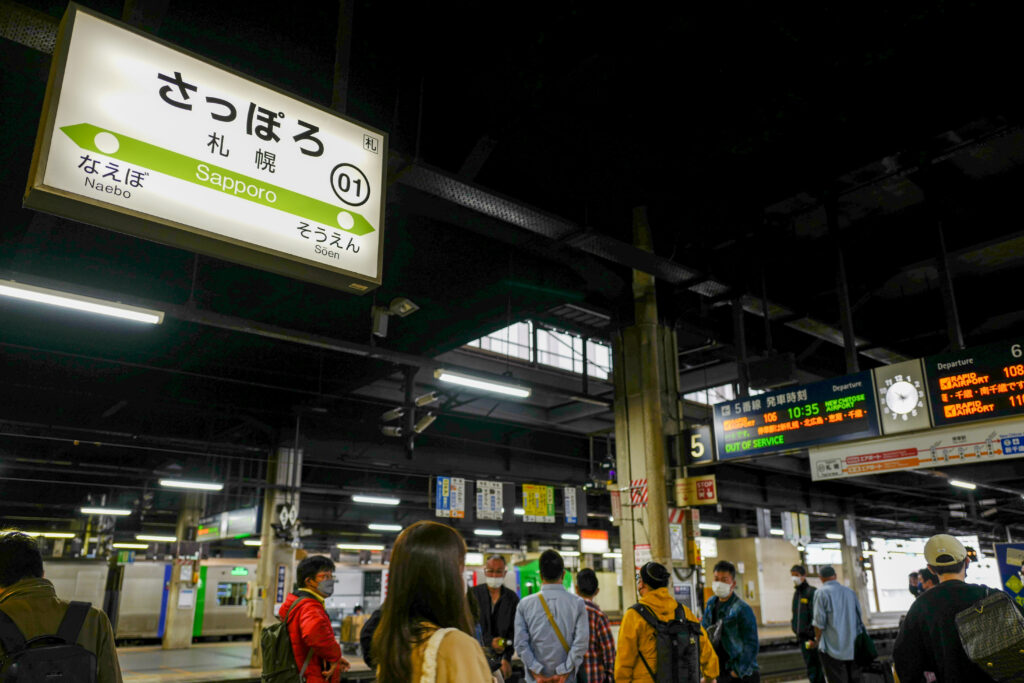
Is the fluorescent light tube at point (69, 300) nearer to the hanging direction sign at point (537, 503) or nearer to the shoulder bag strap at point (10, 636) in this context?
the shoulder bag strap at point (10, 636)

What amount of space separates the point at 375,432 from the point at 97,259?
8.69m

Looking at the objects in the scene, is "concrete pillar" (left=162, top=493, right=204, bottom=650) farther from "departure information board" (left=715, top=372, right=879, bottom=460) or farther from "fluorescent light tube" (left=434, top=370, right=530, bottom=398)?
"departure information board" (left=715, top=372, right=879, bottom=460)

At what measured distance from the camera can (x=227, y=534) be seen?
663 inches

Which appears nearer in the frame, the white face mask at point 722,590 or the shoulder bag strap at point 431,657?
the shoulder bag strap at point 431,657

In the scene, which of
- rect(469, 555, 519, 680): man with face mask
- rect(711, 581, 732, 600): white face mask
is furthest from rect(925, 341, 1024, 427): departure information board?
rect(469, 555, 519, 680): man with face mask

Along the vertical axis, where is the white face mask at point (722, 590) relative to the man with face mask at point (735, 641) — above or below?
above

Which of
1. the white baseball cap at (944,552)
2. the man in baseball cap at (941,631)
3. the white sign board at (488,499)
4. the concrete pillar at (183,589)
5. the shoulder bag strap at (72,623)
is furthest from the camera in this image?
the concrete pillar at (183,589)

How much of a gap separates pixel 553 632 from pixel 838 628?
439 cm

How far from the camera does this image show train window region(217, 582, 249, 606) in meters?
24.1

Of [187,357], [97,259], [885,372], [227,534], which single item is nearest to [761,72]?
[885,372]

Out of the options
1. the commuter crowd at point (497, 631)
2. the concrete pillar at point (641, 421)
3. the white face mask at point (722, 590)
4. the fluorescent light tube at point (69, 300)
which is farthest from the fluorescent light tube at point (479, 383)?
the white face mask at point (722, 590)

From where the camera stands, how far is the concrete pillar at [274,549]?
15.1 metres

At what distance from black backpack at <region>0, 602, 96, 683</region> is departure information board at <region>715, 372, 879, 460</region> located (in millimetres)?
6764

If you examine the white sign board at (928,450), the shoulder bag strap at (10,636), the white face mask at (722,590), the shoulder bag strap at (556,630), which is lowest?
the shoulder bag strap at (556,630)
